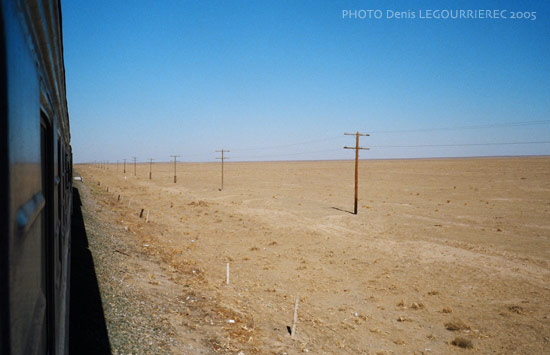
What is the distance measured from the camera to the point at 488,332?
716 centimetres

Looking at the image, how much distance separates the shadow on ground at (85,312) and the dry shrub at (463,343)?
254 inches

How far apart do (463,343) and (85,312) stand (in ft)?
23.3

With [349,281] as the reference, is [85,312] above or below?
above

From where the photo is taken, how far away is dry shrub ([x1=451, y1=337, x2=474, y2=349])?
262 inches

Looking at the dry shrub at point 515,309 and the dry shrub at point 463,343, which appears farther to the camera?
the dry shrub at point 515,309

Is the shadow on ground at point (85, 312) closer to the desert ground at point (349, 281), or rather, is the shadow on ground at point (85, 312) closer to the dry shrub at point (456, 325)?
the desert ground at point (349, 281)

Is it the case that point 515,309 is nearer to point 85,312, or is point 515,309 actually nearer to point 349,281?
point 349,281

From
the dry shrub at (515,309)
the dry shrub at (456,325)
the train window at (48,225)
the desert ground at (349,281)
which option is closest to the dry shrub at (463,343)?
the desert ground at (349,281)

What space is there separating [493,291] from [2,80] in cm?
1143

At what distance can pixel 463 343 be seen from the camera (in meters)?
6.69

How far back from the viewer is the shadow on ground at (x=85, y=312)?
461cm

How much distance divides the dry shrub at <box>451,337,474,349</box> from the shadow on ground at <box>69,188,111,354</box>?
645cm

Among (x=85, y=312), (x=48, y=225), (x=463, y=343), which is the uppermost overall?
(x=48, y=225)

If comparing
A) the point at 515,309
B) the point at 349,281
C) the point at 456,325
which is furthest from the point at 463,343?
the point at 349,281
